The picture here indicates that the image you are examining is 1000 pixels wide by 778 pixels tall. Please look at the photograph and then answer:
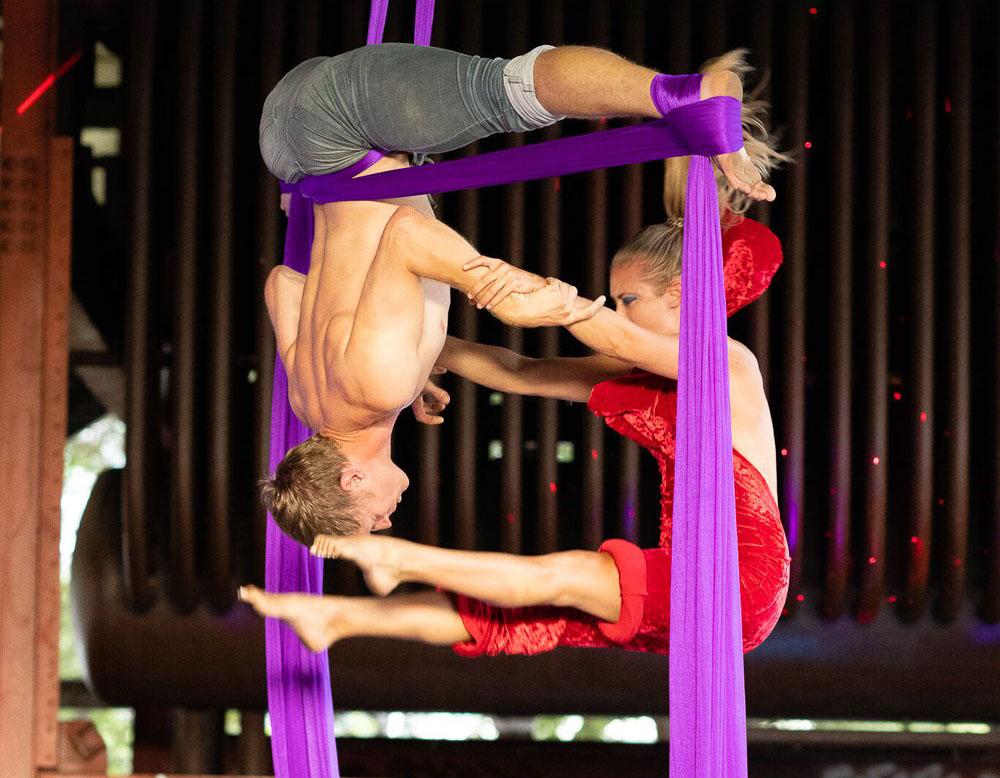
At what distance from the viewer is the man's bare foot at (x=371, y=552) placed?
2461mm

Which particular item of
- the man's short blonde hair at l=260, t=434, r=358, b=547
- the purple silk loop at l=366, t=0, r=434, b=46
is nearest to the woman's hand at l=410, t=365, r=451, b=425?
the man's short blonde hair at l=260, t=434, r=358, b=547

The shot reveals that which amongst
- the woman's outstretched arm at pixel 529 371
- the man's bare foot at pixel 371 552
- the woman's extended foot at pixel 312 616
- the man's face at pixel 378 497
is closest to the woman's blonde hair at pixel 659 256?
the woman's outstretched arm at pixel 529 371

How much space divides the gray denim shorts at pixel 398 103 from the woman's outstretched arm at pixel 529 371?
2.28 feet

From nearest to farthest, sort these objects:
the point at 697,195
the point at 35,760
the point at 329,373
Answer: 1. the point at 697,195
2. the point at 329,373
3. the point at 35,760

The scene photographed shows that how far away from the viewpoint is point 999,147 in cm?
402

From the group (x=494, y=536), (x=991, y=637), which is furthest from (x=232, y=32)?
(x=991, y=637)

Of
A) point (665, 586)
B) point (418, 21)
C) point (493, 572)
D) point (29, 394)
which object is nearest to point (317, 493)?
point (493, 572)

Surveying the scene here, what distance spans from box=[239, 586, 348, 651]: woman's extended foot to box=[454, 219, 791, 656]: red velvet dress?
0.94ft

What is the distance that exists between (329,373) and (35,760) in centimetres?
248

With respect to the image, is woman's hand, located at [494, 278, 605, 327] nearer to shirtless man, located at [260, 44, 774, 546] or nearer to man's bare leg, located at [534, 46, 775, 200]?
shirtless man, located at [260, 44, 774, 546]

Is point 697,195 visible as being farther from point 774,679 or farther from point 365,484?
point 774,679

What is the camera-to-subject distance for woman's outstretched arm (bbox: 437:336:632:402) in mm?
3148

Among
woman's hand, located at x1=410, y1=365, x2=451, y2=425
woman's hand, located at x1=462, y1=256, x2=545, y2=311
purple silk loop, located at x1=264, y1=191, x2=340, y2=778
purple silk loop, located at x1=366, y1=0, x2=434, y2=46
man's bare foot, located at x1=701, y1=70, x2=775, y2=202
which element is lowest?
purple silk loop, located at x1=264, y1=191, x2=340, y2=778

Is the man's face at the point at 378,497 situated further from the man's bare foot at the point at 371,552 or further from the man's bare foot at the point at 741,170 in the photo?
the man's bare foot at the point at 741,170
